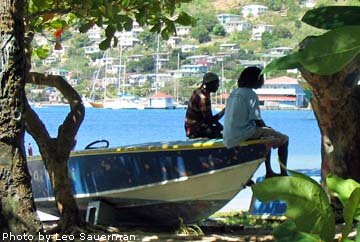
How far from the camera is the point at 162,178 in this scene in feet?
20.1

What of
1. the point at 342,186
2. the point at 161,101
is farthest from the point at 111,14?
the point at 161,101

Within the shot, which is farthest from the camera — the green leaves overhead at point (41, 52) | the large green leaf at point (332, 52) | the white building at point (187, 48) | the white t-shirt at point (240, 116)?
the white building at point (187, 48)

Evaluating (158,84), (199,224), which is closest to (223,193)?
(199,224)

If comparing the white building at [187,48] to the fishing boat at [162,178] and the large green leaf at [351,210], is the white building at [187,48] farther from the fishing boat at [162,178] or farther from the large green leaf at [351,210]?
the large green leaf at [351,210]

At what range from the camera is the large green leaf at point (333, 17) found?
2.56 feet

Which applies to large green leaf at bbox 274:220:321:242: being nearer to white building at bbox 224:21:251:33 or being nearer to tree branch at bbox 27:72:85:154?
tree branch at bbox 27:72:85:154

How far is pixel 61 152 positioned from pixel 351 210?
5092 mm

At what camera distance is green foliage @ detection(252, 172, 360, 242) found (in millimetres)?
726

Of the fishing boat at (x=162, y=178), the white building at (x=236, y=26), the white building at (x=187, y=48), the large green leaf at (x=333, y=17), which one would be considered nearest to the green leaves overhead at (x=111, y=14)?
the fishing boat at (x=162, y=178)

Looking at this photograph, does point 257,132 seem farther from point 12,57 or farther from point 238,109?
point 12,57

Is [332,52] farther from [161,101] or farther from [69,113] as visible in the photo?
[161,101]

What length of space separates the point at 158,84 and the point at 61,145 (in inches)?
1998

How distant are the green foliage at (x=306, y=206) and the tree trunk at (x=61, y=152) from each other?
5.00 metres

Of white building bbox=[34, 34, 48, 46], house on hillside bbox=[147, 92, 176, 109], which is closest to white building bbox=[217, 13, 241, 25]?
house on hillside bbox=[147, 92, 176, 109]
